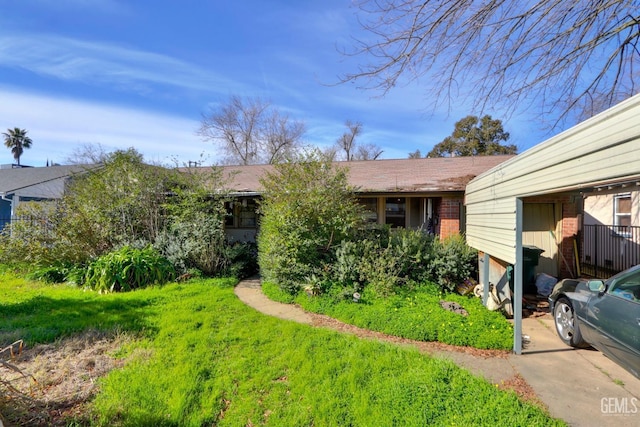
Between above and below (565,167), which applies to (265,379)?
below

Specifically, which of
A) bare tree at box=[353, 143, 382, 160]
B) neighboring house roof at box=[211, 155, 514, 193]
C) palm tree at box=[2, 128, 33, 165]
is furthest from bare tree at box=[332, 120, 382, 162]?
palm tree at box=[2, 128, 33, 165]

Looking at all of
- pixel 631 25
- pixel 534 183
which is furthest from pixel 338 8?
pixel 631 25

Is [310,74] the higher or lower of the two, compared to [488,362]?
higher

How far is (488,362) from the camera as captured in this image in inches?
156

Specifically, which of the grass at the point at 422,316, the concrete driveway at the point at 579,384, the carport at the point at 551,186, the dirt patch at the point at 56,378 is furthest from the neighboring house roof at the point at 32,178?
the concrete driveway at the point at 579,384

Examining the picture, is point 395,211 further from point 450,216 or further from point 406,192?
point 450,216

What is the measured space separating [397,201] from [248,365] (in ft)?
28.5

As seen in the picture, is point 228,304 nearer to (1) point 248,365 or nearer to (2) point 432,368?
(1) point 248,365

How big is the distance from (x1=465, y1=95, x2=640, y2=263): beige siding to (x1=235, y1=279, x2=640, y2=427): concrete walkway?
4.64ft

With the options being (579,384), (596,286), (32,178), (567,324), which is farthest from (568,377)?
(32,178)

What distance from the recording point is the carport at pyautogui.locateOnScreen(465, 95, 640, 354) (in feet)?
7.49

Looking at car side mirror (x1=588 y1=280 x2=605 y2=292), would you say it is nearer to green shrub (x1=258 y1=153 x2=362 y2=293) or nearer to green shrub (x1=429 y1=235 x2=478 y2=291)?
green shrub (x1=429 y1=235 x2=478 y2=291)

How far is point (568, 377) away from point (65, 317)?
7.76m

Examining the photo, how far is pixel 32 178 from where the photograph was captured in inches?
627
